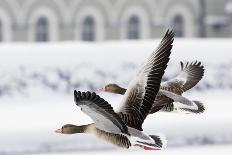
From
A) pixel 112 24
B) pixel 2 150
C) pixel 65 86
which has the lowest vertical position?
pixel 2 150

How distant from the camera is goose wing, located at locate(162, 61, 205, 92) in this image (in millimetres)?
781

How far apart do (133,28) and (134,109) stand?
57.1ft

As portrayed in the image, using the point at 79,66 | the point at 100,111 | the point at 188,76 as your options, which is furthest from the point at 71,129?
the point at 79,66

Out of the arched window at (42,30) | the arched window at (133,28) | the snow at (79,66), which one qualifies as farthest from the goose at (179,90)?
the arched window at (133,28)

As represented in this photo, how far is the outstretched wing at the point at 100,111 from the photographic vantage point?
65 cm

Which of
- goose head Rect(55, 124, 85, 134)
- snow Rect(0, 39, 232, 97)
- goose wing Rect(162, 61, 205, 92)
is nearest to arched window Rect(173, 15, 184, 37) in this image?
snow Rect(0, 39, 232, 97)

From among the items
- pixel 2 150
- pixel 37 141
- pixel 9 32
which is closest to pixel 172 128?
pixel 37 141

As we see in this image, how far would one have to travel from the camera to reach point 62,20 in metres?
17.3

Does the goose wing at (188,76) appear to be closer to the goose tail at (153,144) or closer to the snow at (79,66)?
the goose tail at (153,144)

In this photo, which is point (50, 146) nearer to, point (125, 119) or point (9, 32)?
point (125, 119)

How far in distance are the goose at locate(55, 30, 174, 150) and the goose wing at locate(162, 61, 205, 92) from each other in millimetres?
88

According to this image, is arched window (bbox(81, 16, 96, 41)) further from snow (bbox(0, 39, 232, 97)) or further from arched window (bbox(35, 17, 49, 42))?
snow (bbox(0, 39, 232, 97))

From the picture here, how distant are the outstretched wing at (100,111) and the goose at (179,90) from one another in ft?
0.17

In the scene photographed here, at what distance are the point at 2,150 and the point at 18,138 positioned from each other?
246 mm
